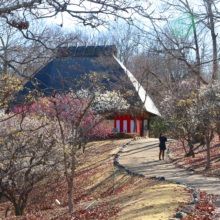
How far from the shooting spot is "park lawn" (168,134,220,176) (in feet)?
42.5

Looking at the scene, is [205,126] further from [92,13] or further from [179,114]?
[92,13]

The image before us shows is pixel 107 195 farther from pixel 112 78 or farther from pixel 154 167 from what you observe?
pixel 112 78

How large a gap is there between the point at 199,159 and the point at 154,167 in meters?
3.15

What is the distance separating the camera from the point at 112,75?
26.8m

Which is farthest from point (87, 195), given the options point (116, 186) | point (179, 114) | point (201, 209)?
point (179, 114)

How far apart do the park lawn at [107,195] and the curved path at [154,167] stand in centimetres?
81

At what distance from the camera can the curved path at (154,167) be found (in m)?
10.3

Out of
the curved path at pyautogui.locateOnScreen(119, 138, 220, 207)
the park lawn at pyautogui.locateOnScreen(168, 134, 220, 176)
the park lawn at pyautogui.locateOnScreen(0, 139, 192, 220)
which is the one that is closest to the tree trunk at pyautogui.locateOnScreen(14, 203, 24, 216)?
the park lawn at pyautogui.locateOnScreen(0, 139, 192, 220)

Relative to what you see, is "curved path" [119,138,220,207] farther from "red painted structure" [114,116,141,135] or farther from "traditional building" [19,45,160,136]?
"traditional building" [19,45,160,136]

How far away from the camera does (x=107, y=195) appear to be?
40.8ft

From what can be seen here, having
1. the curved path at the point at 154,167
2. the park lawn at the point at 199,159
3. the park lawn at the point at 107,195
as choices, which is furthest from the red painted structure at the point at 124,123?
the park lawn at the point at 199,159

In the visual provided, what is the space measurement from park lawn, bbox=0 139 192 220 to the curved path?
814 mm

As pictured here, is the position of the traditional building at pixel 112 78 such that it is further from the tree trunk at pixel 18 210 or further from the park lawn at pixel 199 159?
the tree trunk at pixel 18 210

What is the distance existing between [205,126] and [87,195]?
22.6ft
